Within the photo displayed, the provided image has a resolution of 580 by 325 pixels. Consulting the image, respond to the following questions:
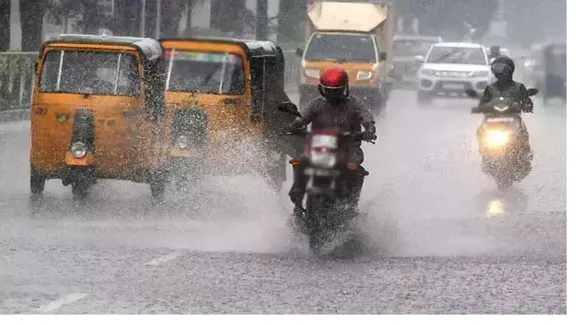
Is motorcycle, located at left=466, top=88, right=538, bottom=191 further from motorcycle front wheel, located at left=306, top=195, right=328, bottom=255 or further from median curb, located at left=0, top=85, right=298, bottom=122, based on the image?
median curb, located at left=0, top=85, right=298, bottom=122

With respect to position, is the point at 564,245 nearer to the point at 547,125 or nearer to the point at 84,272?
the point at 84,272

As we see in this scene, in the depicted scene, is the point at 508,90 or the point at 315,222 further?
the point at 508,90

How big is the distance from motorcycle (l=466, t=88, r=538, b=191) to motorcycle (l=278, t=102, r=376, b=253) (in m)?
5.46

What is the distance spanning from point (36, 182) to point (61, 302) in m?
7.78

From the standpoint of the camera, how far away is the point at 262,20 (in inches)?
1761

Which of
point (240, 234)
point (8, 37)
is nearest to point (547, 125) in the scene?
point (8, 37)

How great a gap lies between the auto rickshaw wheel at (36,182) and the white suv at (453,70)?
84.9 feet

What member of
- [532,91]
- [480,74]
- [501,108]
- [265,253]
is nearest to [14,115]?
[480,74]

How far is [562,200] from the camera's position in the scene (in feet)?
64.3

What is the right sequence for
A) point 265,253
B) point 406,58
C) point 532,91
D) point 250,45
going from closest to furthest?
1. point 265,253
2. point 532,91
3. point 250,45
4. point 406,58

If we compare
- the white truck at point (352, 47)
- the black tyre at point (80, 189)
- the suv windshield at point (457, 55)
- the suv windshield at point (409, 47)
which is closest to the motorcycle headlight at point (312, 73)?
the white truck at point (352, 47)

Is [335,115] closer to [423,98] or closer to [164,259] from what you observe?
[164,259]

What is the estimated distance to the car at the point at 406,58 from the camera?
5588 centimetres
